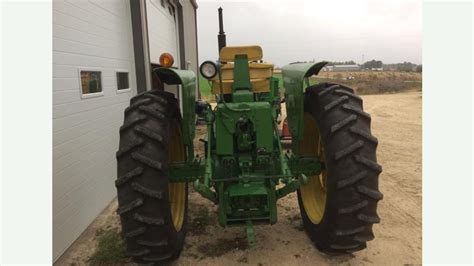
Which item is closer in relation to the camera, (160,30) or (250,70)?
(250,70)

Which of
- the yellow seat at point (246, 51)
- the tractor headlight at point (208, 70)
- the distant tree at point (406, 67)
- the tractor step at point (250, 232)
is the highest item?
the distant tree at point (406, 67)

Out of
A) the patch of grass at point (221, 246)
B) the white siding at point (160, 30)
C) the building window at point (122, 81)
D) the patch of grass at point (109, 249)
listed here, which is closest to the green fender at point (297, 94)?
the patch of grass at point (221, 246)

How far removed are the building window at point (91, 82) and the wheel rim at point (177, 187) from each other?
4.11 feet

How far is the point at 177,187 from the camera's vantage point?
12.9 feet

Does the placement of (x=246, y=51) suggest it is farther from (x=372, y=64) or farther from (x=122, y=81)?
(x=372, y=64)

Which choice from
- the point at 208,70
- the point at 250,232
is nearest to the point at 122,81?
the point at 208,70

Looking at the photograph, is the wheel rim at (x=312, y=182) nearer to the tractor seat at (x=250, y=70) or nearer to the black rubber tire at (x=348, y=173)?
the black rubber tire at (x=348, y=173)

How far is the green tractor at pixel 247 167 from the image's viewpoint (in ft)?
9.06

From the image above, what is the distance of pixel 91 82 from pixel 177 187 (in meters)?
1.71

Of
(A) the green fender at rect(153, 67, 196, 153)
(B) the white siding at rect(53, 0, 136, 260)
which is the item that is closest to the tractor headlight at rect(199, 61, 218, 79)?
(A) the green fender at rect(153, 67, 196, 153)

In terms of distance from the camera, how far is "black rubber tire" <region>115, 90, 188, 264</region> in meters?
2.71

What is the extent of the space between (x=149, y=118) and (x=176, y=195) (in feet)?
4.09

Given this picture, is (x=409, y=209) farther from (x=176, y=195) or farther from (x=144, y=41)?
(x=144, y=41)

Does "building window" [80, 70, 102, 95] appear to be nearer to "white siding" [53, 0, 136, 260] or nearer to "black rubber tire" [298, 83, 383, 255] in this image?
"white siding" [53, 0, 136, 260]
